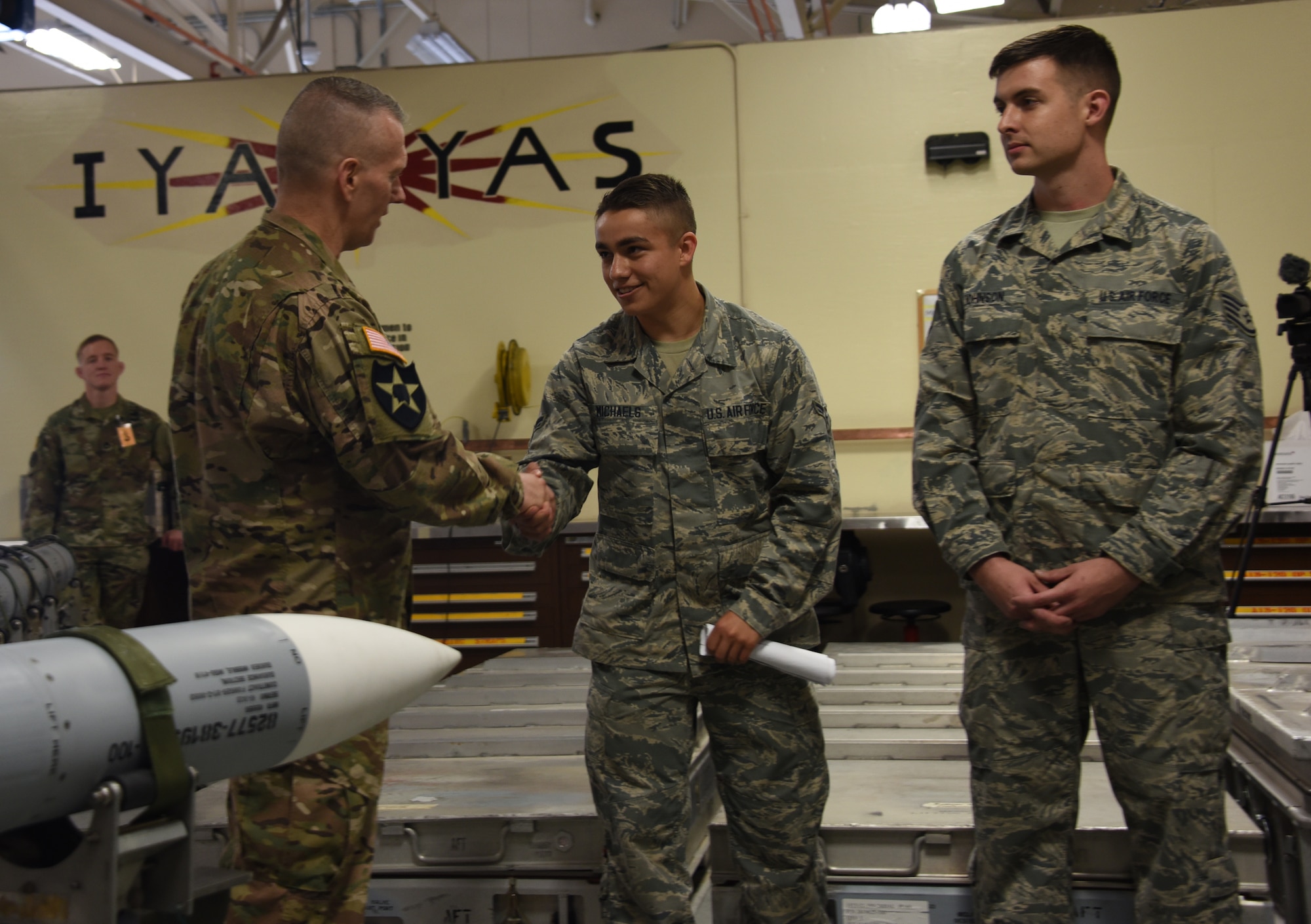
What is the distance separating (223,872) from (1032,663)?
3.82 ft

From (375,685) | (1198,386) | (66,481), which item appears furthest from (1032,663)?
(66,481)

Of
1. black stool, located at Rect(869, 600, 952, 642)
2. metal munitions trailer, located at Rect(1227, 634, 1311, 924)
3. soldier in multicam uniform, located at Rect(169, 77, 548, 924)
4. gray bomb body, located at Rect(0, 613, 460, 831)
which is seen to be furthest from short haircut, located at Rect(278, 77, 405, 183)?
black stool, located at Rect(869, 600, 952, 642)

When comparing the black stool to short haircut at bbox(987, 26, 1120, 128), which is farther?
the black stool

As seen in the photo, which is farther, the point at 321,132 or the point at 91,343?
the point at 91,343

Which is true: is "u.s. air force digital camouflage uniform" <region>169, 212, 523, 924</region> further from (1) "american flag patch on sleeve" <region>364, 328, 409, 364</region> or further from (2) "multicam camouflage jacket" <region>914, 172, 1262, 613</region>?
(2) "multicam camouflage jacket" <region>914, 172, 1262, 613</region>

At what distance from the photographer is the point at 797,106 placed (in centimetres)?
476

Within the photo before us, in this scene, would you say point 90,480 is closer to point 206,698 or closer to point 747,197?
point 747,197

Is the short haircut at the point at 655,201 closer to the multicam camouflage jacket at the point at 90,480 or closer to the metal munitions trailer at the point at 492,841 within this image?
the metal munitions trailer at the point at 492,841

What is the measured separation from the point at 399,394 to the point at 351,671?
440 mm

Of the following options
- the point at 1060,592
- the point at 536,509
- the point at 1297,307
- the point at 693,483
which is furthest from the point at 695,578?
the point at 1297,307

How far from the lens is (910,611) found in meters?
4.23

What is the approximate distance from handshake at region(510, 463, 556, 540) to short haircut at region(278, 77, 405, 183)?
58 cm

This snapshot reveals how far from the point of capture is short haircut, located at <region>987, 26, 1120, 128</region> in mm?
1646

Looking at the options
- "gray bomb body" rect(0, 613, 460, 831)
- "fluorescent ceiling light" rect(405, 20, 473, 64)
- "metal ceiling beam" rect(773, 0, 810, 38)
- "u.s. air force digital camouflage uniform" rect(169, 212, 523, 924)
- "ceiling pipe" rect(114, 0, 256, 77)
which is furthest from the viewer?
"fluorescent ceiling light" rect(405, 20, 473, 64)
